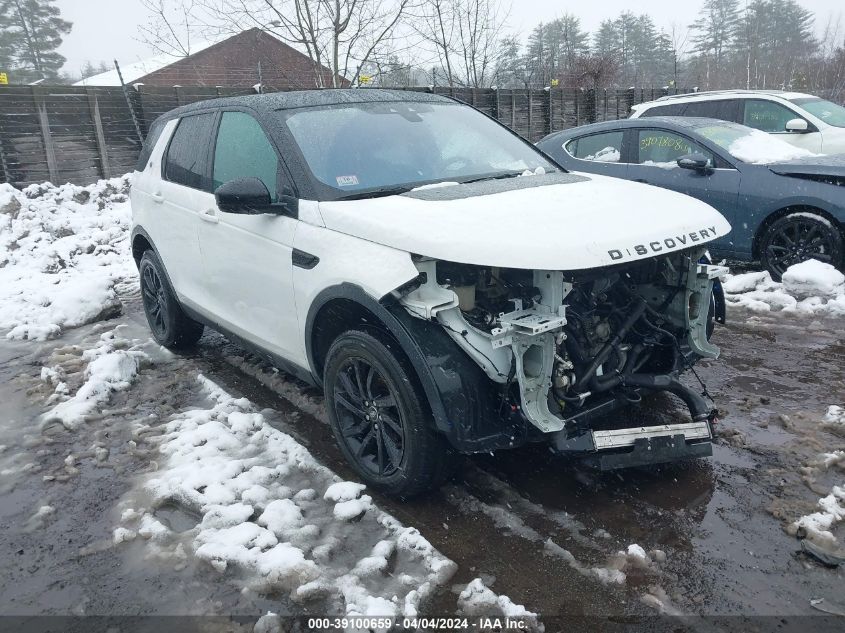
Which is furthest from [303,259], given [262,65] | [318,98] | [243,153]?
[262,65]

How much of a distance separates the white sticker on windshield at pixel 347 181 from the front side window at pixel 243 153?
0.39 metres

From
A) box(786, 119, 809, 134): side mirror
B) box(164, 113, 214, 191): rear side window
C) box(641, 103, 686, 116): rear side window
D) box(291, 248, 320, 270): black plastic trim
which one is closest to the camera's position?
box(291, 248, 320, 270): black plastic trim

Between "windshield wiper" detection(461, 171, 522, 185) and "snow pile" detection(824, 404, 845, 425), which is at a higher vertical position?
"windshield wiper" detection(461, 171, 522, 185)

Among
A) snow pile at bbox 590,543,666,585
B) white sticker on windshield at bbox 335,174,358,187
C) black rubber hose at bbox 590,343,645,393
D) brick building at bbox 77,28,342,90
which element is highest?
brick building at bbox 77,28,342,90

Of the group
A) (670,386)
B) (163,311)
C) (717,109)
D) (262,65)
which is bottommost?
(163,311)

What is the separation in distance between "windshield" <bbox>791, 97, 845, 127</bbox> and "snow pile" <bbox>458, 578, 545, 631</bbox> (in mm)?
9277

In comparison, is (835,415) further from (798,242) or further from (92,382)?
(92,382)

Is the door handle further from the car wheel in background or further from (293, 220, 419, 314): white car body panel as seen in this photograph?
the car wheel in background

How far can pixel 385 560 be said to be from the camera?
9.50ft

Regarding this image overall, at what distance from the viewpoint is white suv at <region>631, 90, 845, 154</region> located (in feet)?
29.6

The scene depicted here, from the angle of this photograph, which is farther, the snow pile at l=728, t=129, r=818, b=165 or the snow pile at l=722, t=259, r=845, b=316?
the snow pile at l=728, t=129, r=818, b=165

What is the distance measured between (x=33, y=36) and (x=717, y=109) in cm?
4155

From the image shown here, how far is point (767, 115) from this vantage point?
939 cm

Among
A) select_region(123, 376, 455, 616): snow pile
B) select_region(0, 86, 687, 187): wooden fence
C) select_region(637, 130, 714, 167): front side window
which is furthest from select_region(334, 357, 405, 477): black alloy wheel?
select_region(0, 86, 687, 187): wooden fence
